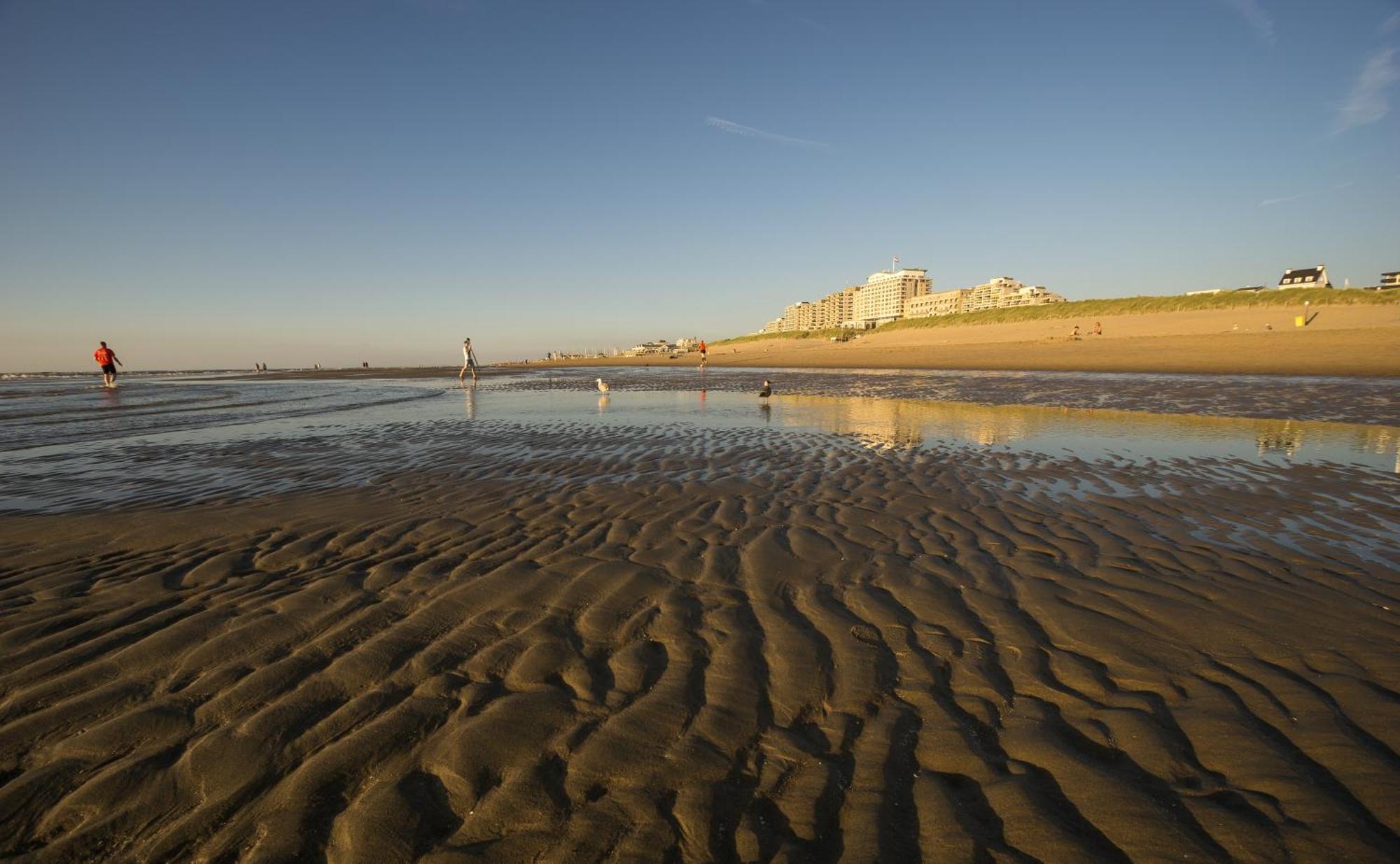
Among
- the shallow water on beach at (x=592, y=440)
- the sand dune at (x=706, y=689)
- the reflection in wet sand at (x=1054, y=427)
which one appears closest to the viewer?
the sand dune at (x=706, y=689)

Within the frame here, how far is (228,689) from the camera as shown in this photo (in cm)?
314

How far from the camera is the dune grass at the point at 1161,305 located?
37562 mm

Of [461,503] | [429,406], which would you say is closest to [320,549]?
[461,503]

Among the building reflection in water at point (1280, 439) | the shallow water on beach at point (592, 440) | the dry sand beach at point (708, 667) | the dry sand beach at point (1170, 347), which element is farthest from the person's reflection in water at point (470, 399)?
the dry sand beach at point (1170, 347)

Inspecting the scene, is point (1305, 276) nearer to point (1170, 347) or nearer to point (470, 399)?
point (1170, 347)

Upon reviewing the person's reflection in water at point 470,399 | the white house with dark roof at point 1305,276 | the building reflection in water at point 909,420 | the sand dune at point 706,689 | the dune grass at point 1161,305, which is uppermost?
the white house with dark roof at point 1305,276

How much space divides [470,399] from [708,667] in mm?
21842

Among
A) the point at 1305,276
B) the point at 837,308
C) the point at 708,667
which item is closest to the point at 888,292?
the point at 837,308

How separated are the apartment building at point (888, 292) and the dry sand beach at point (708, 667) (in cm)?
16289

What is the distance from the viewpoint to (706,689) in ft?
10.5

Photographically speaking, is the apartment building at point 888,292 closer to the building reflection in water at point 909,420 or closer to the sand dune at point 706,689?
the building reflection in water at point 909,420

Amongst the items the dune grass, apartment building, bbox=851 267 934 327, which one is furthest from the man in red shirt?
apartment building, bbox=851 267 934 327

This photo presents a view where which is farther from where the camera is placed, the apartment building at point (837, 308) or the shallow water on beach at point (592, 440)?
the apartment building at point (837, 308)

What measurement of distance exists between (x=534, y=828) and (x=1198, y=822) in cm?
273
